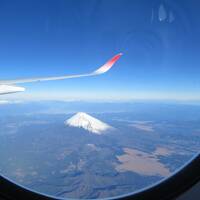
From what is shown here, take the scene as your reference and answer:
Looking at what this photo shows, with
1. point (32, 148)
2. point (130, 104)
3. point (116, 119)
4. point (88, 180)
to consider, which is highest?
point (130, 104)

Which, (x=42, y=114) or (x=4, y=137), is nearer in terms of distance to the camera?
(x=4, y=137)

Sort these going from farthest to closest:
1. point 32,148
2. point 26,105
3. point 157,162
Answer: point 26,105 → point 32,148 → point 157,162

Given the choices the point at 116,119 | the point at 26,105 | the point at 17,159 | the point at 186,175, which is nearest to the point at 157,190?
the point at 186,175

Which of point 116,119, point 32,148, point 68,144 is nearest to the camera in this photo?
point 32,148

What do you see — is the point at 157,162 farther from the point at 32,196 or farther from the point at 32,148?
the point at 32,196

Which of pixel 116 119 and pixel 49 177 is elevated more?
pixel 116 119

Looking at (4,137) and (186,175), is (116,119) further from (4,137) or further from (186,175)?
(186,175)
